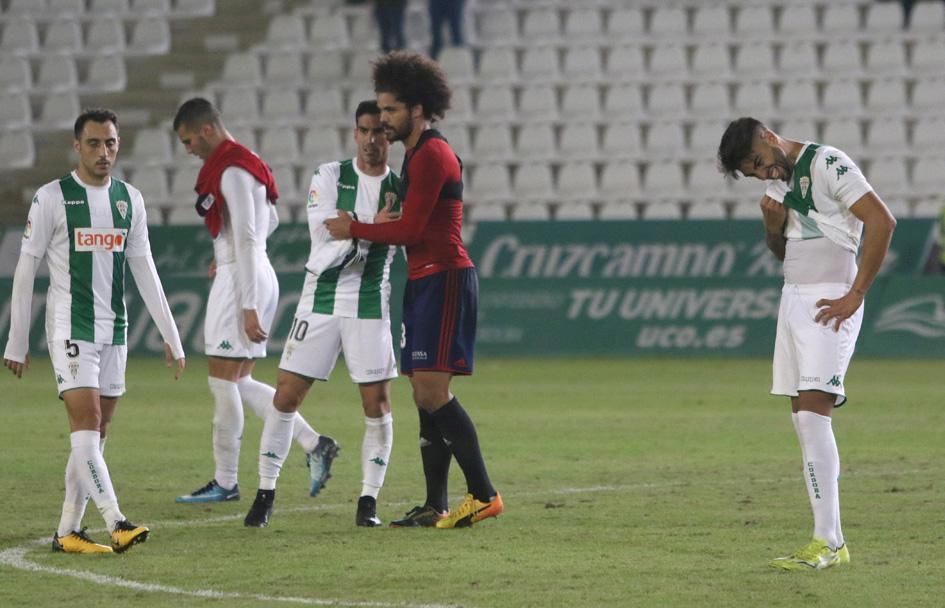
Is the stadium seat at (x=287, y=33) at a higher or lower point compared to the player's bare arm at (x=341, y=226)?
higher

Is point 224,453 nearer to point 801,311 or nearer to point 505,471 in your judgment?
point 505,471

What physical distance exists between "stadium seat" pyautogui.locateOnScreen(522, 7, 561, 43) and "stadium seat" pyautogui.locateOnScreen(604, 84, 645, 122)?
67.0 inches

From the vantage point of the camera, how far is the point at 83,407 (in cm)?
732

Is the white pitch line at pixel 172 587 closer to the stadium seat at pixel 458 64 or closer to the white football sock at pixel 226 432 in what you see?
the white football sock at pixel 226 432

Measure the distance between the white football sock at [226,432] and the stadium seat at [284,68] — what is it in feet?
54.0

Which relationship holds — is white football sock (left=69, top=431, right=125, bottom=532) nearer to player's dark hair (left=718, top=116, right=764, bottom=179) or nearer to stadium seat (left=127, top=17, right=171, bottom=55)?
player's dark hair (left=718, top=116, right=764, bottom=179)

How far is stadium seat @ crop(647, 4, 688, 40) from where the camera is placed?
2547 centimetres

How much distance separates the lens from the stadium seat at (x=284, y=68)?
83.4ft

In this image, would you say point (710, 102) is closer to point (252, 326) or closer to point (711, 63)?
point (711, 63)

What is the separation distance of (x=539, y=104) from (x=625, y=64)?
5.20 feet

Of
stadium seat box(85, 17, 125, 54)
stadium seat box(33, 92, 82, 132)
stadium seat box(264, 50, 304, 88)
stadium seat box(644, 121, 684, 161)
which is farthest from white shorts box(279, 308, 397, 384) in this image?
stadium seat box(85, 17, 125, 54)

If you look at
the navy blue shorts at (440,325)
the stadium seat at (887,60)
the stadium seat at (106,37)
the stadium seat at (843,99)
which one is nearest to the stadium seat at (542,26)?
the stadium seat at (843,99)

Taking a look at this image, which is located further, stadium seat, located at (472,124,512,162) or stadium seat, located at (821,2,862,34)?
stadium seat, located at (821,2,862,34)

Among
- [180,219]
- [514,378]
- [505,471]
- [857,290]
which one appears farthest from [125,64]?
[857,290]
